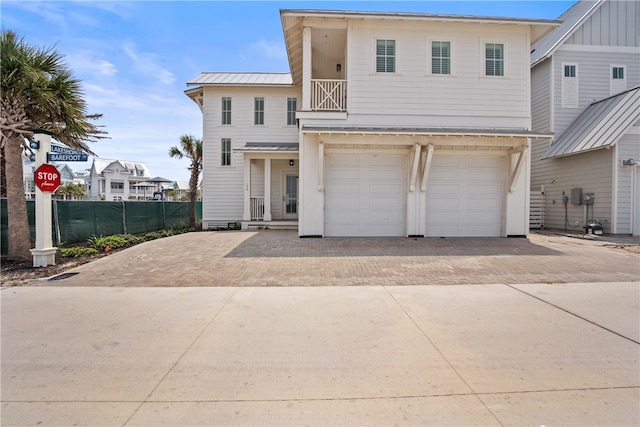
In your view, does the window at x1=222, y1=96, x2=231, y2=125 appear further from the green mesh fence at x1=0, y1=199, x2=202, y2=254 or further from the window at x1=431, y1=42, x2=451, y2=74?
the window at x1=431, y1=42, x2=451, y2=74

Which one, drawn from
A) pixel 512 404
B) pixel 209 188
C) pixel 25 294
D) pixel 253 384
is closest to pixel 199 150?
pixel 209 188

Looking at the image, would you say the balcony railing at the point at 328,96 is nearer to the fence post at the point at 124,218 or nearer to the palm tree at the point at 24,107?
the palm tree at the point at 24,107

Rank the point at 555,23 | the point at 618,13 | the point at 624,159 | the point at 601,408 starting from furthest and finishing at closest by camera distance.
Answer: the point at 618,13, the point at 624,159, the point at 555,23, the point at 601,408

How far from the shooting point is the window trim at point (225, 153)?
18062 millimetres

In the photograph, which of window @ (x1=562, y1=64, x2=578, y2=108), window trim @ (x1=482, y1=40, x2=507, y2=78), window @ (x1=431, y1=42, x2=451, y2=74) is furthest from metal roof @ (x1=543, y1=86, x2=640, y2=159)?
window @ (x1=431, y1=42, x2=451, y2=74)

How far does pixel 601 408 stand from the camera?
2777 mm

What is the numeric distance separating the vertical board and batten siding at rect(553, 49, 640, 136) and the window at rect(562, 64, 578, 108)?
0.50 feet

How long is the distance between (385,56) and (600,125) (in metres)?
9.58

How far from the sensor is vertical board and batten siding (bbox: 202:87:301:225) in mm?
17984

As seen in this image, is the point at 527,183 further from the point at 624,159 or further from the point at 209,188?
the point at 209,188

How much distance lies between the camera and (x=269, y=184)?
16.0 meters

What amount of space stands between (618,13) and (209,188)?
22.1 metres

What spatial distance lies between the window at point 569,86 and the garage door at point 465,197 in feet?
25.0

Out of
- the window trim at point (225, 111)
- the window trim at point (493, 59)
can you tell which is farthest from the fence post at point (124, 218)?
the window trim at point (493, 59)
